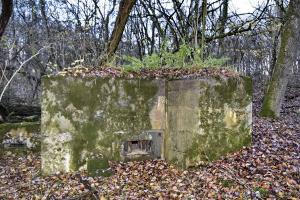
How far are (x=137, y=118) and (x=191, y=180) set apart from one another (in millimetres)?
1501

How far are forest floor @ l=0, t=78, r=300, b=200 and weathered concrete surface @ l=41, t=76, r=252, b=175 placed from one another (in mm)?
240

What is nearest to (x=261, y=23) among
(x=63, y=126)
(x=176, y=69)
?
(x=176, y=69)

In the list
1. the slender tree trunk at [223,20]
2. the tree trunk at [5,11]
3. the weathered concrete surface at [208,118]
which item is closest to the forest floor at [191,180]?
the weathered concrete surface at [208,118]

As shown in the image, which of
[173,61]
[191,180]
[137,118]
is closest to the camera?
[191,180]

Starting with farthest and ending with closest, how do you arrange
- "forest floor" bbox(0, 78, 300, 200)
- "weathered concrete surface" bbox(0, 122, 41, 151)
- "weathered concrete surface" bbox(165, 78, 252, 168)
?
"weathered concrete surface" bbox(0, 122, 41, 151) → "weathered concrete surface" bbox(165, 78, 252, 168) → "forest floor" bbox(0, 78, 300, 200)

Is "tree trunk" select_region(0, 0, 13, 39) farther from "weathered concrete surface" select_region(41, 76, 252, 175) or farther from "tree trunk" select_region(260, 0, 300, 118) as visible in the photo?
"tree trunk" select_region(260, 0, 300, 118)

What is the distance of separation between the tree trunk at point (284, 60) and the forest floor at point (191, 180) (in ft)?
8.29

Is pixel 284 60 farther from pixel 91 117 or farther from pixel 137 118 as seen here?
pixel 91 117

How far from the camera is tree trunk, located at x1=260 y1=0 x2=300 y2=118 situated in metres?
8.51

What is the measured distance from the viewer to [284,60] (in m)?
8.57

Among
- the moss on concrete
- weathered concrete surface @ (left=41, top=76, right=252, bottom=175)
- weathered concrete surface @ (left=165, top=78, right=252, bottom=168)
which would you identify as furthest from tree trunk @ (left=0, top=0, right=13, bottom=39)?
weathered concrete surface @ (left=165, top=78, right=252, bottom=168)

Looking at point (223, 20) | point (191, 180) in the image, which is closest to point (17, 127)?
point (191, 180)

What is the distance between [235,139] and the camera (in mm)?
5520

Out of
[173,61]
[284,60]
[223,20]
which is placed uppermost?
[223,20]
